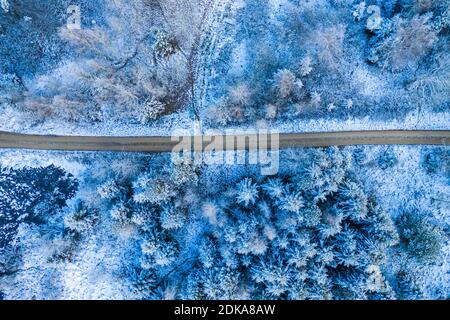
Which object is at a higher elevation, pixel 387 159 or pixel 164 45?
pixel 164 45

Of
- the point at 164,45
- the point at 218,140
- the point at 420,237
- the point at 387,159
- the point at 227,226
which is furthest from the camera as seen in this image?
the point at 164,45

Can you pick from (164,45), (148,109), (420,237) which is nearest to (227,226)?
Result: (148,109)

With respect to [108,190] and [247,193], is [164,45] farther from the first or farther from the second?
[247,193]

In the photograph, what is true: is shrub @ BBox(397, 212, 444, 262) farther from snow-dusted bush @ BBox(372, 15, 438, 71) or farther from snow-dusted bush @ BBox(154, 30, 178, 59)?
snow-dusted bush @ BBox(154, 30, 178, 59)

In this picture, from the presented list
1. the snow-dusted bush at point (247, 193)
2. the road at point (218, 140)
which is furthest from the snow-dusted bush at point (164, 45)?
the snow-dusted bush at point (247, 193)

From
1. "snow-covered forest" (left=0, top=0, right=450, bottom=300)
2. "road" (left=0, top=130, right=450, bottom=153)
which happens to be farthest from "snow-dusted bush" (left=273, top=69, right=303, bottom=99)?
"road" (left=0, top=130, right=450, bottom=153)

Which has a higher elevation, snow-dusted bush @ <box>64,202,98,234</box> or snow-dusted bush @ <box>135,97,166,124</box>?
snow-dusted bush @ <box>135,97,166,124</box>
